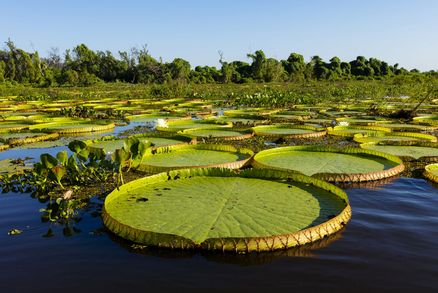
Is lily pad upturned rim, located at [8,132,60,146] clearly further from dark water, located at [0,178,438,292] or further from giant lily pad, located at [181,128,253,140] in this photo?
dark water, located at [0,178,438,292]

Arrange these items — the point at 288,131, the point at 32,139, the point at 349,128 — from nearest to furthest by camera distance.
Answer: the point at 32,139
the point at 288,131
the point at 349,128

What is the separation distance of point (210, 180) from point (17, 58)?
5715 centimetres

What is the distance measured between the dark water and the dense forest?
41900mm

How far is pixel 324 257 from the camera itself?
3221 mm

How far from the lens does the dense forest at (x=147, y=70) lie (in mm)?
47812

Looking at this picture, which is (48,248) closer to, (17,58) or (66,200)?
(66,200)

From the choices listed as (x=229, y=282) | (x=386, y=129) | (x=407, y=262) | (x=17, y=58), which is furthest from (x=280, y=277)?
(x=17, y=58)

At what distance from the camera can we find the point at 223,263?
3127 millimetres

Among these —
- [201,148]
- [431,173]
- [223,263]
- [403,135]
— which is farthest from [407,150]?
[223,263]

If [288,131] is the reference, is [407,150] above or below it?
above

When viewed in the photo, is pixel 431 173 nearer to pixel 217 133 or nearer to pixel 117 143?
pixel 217 133

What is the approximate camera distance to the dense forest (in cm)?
4781

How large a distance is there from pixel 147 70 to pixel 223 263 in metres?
51.8

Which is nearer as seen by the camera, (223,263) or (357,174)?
(223,263)
